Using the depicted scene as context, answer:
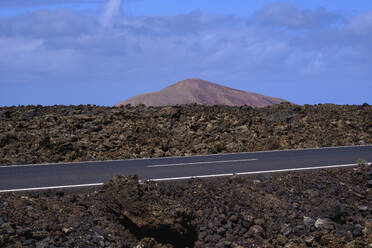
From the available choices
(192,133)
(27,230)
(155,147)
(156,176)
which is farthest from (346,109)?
(27,230)

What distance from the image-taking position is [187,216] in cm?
970

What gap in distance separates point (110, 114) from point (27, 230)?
16.1 m

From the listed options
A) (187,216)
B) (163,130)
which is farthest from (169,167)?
(163,130)

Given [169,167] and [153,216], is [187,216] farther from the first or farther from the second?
[169,167]

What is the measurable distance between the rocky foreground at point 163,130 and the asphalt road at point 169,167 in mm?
2917

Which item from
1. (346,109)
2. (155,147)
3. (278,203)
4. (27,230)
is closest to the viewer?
(27,230)

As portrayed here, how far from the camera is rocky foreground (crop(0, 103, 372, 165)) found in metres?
20.2

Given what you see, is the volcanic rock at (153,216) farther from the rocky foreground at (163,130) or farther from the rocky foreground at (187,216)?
the rocky foreground at (163,130)

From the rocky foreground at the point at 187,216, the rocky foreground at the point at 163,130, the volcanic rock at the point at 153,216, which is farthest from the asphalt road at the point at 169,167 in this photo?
the rocky foreground at the point at 163,130

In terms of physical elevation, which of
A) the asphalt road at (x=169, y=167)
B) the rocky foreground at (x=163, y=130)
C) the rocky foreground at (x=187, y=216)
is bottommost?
the rocky foreground at (x=187, y=216)

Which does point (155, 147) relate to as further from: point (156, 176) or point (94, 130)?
point (156, 176)

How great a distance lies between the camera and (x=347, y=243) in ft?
32.9

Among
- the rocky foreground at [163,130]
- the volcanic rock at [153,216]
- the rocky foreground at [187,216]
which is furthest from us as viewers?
the rocky foreground at [163,130]

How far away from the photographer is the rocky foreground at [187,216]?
29.8 ft
